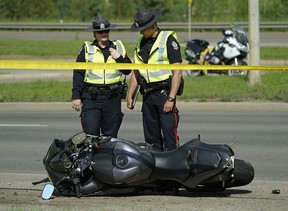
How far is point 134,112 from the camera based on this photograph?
1563cm

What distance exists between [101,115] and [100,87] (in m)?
0.30

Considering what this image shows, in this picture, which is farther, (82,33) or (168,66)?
(82,33)

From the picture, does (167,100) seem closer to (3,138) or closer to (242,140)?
(242,140)

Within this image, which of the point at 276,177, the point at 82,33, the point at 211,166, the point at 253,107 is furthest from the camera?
the point at 82,33

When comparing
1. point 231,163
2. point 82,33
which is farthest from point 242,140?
point 82,33

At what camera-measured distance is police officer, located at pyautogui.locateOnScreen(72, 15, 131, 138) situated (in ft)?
28.2

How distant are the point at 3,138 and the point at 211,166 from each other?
5.93 metres

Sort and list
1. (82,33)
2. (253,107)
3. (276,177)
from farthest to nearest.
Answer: (82,33)
(253,107)
(276,177)

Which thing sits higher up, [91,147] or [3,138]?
[91,147]

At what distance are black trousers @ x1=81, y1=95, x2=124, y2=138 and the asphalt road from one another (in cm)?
80

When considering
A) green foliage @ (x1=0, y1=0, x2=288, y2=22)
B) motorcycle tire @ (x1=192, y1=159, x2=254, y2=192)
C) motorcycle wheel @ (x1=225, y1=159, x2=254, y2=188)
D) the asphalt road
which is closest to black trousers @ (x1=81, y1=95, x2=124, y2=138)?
the asphalt road

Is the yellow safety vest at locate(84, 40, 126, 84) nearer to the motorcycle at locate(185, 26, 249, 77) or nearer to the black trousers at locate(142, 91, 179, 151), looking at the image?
the black trousers at locate(142, 91, 179, 151)

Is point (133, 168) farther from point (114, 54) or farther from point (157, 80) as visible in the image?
point (114, 54)

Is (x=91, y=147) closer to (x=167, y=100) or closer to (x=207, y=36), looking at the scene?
(x=167, y=100)
